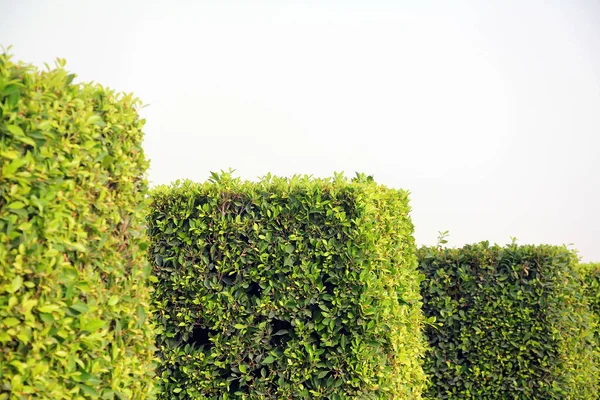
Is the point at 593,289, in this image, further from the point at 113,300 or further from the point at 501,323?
the point at 113,300

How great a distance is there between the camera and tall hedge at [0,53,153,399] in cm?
436

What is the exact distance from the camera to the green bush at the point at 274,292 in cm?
760

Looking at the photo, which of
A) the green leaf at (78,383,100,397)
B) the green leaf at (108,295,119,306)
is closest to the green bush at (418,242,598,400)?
the green leaf at (108,295,119,306)

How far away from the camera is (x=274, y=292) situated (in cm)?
774

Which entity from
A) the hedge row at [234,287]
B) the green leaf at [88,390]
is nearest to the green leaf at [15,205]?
the hedge row at [234,287]

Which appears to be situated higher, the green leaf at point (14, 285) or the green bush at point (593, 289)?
the green bush at point (593, 289)

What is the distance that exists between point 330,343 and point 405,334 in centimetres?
176

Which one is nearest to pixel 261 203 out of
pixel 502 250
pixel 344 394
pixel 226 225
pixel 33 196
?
pixel 226 225

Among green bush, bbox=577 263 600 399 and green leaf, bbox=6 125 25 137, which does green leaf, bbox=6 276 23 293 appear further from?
green bush, bbox=577 263 600 399

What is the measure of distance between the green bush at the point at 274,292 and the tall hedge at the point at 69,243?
220cm

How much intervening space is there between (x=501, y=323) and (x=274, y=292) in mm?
5611

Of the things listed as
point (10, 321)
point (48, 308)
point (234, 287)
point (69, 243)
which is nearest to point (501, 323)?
point (234, 287)

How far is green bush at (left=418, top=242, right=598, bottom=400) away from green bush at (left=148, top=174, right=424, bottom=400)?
3.35 m

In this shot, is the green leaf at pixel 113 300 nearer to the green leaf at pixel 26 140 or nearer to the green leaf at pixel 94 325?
the green leaf at pixel 94 325
